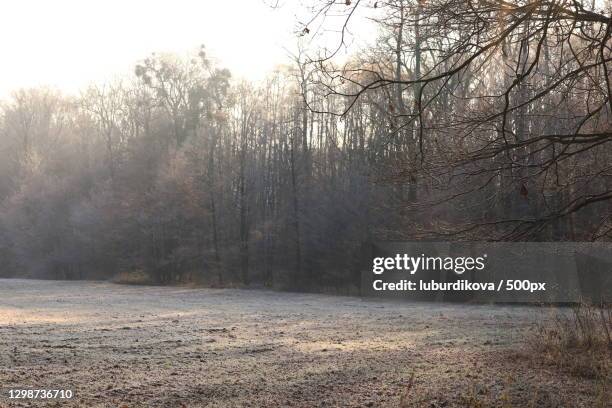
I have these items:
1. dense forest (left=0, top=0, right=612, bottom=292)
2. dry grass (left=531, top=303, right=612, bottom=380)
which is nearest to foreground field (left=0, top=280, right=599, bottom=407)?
dry grass (left=531, top=303, right=612, bottom=380)

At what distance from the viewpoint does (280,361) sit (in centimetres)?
1016

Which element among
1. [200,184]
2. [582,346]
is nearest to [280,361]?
[582,346]

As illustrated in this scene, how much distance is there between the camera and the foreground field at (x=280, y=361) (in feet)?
24.6

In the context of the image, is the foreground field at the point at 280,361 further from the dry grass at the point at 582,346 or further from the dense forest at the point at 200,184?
the dense forest at the point at 200,184

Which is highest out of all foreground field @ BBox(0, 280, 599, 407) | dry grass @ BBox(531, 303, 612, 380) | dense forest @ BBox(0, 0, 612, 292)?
dense forest @ BBox(0, 0, 612, 292)

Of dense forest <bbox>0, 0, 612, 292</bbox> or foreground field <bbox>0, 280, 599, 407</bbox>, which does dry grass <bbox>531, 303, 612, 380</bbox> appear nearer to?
foreground field <bbox>0, 280, 599, 407</bbox>

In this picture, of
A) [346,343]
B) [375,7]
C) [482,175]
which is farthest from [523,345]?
[375,7]

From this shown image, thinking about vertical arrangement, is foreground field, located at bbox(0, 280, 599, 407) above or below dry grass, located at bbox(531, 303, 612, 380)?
below

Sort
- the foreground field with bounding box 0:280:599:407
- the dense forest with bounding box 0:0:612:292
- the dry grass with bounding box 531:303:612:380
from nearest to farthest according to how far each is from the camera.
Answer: the foreground field with bounding box 0:280:599:407
the dry grass with bounding box 531:303:612:380
the dense forest with bounding box 0:0:612:292

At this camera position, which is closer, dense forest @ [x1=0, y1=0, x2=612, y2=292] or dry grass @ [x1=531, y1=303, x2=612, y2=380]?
dry grass @ [x1=531, y1=303, x2=612, y2=380]

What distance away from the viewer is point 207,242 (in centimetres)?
4125

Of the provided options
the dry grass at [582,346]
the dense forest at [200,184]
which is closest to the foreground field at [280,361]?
the dry grass at [582,346]

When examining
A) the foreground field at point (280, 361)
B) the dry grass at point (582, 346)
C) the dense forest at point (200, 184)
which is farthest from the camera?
the dense forest at point (200, 184)

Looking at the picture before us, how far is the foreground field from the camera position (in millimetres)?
7496
